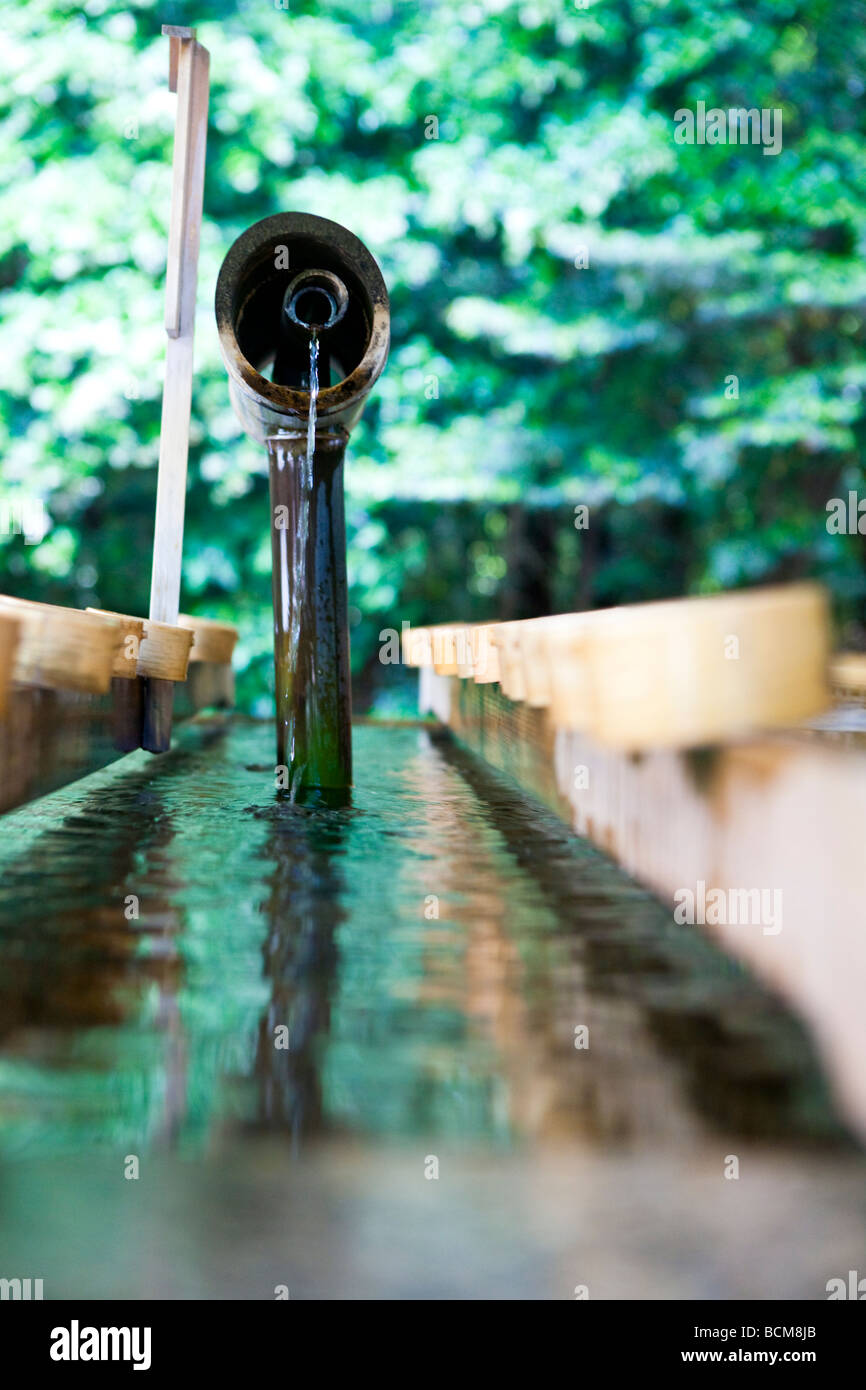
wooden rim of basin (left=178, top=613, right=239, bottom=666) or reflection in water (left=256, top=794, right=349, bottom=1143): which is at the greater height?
wooden rim of basin (left=178, top=613, right=239, bottom=666)

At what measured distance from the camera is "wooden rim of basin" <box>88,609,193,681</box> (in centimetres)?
324

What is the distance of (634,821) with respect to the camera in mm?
2113

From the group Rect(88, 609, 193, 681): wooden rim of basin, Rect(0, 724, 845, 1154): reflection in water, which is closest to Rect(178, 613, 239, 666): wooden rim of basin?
Rect(88, 609, 193, 681): wooden rim of basin

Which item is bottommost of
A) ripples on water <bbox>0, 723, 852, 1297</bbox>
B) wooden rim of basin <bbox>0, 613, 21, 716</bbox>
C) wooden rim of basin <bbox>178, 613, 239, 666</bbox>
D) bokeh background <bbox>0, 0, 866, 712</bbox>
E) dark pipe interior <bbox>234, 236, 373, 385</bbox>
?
ripples on water <bbox>0, 723, 852, 1297</bbox>

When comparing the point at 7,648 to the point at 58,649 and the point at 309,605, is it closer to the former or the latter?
the point at 58,649

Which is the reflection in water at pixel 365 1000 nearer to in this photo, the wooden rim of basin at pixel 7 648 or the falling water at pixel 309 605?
the wooden rim of basin at pixel 7 648

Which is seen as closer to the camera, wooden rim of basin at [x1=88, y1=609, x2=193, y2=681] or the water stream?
the water stream

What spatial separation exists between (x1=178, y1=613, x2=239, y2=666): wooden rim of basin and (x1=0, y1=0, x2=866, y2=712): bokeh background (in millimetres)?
2555

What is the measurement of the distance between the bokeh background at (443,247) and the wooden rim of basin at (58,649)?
5.63m

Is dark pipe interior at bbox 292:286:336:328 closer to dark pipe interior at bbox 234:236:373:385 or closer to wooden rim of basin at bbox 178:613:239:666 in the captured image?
dark pipe interior at bbox 234:236:373:385

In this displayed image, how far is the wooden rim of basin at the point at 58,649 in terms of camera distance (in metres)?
2.15

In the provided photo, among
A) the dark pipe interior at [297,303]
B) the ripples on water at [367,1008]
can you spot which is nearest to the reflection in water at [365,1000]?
the ripples on water at [367,1008]

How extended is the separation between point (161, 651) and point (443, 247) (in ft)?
20.2
